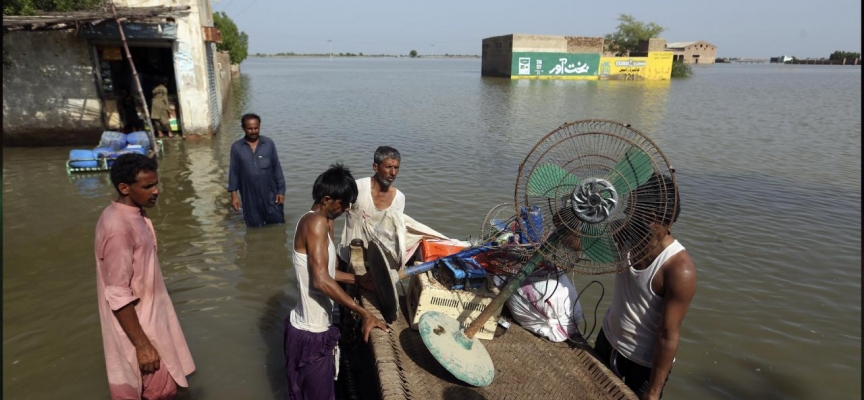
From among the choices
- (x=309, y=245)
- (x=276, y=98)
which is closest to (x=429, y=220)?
(x=309, y=245)

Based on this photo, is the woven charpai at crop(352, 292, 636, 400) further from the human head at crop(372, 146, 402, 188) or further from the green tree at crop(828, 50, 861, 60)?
the green tree at crop(828, 50, 861, 60)

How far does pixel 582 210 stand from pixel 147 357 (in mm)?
2245

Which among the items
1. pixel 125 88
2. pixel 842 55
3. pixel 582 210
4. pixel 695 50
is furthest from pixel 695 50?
pixel 582 210

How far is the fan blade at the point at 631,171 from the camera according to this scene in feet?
7.61

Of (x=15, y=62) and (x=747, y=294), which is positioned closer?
(x=747, y=294)

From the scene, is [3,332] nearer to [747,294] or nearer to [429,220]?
[429,220]

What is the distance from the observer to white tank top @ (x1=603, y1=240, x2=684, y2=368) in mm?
2375

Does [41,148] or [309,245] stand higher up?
[309,245]

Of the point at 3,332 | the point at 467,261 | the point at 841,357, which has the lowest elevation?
the point at 841,357

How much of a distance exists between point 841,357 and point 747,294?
1.02 m

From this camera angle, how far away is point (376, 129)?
15312mm

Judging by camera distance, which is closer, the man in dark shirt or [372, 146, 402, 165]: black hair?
[372, 146, 402, 165]: black hair

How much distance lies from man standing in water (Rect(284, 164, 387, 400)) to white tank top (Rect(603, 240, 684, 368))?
130 centimetres

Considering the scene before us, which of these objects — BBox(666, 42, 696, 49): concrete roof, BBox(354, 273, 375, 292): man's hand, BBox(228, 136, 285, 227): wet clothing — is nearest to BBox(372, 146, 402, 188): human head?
BBox(354, 273, 375, 292): man's hand
